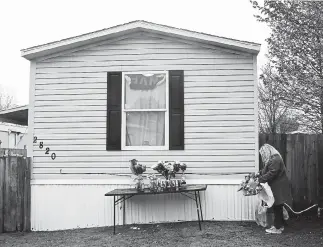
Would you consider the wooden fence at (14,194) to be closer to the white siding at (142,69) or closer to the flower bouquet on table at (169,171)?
the white siding at (142,69)

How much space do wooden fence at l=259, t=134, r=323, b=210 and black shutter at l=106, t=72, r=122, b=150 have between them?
2966 millimetres

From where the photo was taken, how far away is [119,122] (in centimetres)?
741

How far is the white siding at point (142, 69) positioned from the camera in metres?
7.29

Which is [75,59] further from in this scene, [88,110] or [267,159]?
[267,159]

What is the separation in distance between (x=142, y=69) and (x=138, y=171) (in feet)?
6.66

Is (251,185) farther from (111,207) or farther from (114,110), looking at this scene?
(114,110)

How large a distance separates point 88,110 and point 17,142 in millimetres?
12132

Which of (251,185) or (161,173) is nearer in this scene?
(251,185)

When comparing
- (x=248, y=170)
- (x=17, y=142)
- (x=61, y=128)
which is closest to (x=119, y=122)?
(x=61, y=128)

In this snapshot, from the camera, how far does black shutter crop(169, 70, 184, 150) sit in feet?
23.9

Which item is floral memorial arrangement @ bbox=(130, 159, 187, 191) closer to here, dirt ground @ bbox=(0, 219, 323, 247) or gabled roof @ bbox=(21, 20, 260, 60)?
dirt ground @ bbox=(0, 219, 323, 247)

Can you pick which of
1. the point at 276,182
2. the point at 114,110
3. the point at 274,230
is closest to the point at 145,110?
the point at 114,110

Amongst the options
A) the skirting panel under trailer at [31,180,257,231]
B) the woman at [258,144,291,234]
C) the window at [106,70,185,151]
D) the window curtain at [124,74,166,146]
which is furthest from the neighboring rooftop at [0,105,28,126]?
the woman at [258,144,291,234]

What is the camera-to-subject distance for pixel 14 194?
7488 millimetres
